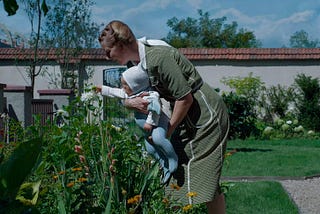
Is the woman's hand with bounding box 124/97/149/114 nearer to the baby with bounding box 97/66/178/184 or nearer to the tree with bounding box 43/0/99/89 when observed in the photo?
the baby with bounding box 97/66/178/184

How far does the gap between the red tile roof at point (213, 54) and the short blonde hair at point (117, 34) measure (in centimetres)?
1798

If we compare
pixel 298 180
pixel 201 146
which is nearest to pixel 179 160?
pixel 201 146

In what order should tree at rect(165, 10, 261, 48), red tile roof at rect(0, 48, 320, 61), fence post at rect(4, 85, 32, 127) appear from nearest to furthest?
fence post at rect(4, 85, 32, 127)
red tile roof at rect(0, 48, 320, 61)
tree at rect(165, 10, 261, 48)

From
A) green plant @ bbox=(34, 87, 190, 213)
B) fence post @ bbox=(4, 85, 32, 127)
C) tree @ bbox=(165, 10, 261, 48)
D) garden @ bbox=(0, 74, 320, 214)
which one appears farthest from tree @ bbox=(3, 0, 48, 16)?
tree @ bbox=(165, 10, 261, 48)

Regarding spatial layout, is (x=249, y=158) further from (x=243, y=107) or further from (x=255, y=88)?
(x=255, y=88)

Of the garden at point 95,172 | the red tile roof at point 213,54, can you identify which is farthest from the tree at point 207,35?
the garden at point 95,172

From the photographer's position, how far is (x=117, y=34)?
344 centimetres

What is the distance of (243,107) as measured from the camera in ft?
47.0

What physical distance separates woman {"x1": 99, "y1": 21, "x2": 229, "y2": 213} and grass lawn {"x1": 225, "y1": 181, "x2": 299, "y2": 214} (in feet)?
6.77

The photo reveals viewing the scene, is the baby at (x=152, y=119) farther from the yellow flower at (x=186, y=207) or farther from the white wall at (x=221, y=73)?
the white wall at (x=221, y=73)

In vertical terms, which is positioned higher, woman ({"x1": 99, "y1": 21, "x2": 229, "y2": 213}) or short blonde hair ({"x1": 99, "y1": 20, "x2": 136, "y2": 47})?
short blonde hair ({"x1": 99, "y1": 20, "x2": 136, "y2": 47})

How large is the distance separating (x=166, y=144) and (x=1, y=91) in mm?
7735

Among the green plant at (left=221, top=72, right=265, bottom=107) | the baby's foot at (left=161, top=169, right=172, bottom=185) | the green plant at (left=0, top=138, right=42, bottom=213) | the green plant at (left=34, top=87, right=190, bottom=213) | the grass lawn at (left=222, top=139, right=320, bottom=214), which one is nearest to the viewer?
the green plant at (left=0, top=138, right=42, bottom=213)

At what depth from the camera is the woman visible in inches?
135
